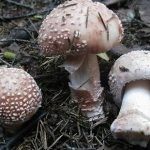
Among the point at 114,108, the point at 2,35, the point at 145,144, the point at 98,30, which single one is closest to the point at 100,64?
the point at 114,108

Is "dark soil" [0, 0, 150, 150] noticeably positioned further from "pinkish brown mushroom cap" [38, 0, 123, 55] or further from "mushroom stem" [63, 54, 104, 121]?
"pinkish brown mushroom cap" [38, 0, 123, 55]

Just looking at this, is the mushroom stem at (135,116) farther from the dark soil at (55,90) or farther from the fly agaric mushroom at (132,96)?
the dark soil at (55,90)

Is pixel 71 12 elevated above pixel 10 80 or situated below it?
above

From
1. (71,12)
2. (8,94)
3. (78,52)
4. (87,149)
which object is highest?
(71,12)

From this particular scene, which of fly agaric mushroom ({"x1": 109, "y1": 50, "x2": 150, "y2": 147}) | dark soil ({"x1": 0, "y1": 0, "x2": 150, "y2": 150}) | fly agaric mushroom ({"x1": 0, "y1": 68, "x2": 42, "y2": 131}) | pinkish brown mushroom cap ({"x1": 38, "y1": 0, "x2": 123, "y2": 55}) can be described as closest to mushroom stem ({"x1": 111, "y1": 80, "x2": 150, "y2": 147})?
fly agaric mushroom ({"x1": 109, "y1": 50, "x2": 150, "y2": 147})

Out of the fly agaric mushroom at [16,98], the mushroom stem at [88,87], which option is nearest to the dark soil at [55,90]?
the mushroom stem at [88,87]

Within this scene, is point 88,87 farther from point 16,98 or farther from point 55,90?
point 16,98

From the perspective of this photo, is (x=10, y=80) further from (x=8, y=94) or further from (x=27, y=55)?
(x=27, y=55)
